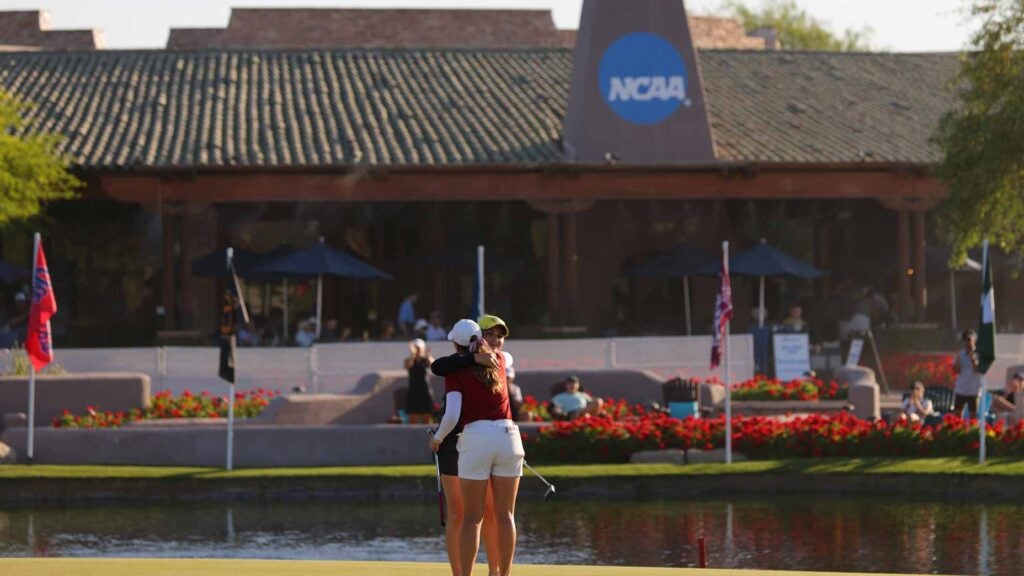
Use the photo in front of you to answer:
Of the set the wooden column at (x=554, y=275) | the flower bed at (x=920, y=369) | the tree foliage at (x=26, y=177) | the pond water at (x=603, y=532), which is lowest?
the pond water at (x=603, y=532)

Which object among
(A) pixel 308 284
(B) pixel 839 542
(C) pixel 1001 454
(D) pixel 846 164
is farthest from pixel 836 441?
(A) pixel 308 284

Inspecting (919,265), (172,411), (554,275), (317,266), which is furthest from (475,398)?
(919,265)

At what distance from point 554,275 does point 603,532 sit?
65.0 ft

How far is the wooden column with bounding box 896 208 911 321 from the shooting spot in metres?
40.2

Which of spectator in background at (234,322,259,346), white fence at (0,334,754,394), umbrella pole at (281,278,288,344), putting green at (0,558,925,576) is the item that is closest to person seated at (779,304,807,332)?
white fence at (0,334,754,394)

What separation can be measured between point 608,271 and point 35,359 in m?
18.3

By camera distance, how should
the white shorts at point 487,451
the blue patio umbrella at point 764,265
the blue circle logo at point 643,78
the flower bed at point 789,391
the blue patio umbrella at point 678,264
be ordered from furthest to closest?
the blue circle logo at point 643,78, the blue patio umbrella at point 678,264, the blue patio umbrella at point 764,265, the flower bed at point 789,391, the white shorts at point 487,451

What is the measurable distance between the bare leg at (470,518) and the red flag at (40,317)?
13.1 meters

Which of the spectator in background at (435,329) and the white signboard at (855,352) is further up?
the spectator in background at (435,329)

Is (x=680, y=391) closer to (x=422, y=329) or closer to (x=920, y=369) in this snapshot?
(x=920, y=369)

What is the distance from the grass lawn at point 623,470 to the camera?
22125mm

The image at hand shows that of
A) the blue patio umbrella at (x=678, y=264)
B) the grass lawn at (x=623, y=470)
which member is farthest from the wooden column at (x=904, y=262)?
the grass lawn at (x=623, y=470)

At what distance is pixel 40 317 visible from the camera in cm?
2486

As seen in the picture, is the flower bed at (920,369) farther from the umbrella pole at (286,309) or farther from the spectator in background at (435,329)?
the umbrella pole at (286,309)
